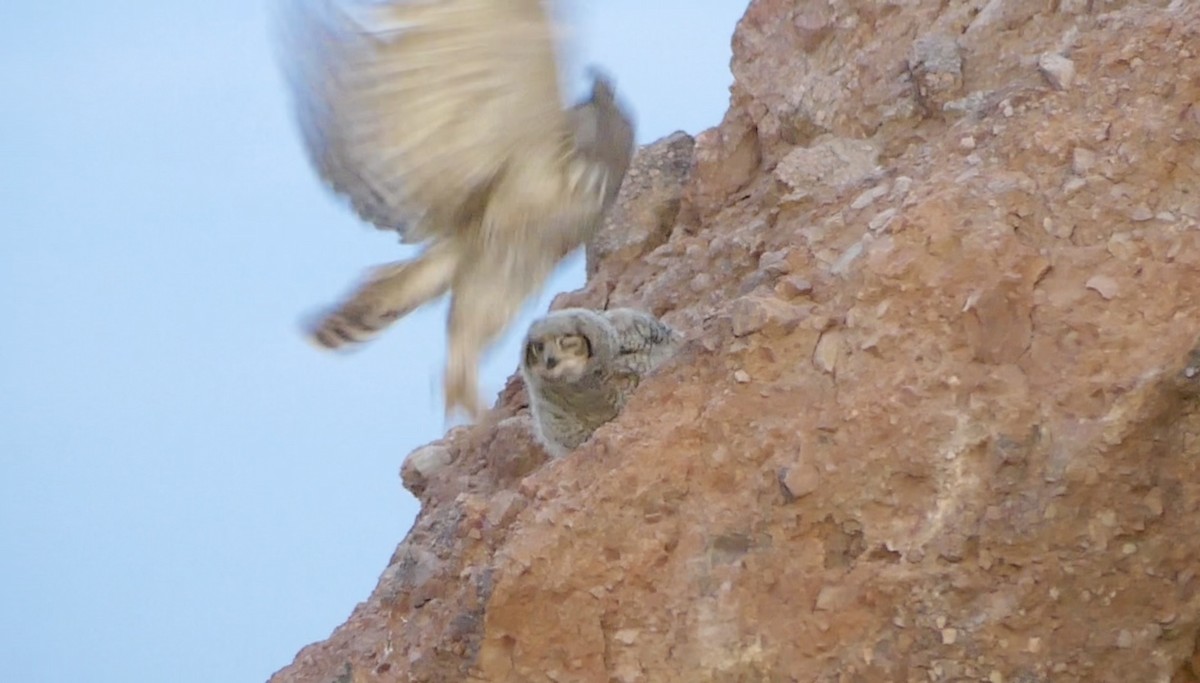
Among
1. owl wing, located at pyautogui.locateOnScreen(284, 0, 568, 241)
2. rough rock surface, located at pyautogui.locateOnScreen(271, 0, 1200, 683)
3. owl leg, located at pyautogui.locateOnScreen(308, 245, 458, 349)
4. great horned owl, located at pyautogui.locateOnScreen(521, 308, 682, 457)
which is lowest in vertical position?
rough rock surface, located at pyautogui.locateOnScreen(271, 0, 1200, 683)

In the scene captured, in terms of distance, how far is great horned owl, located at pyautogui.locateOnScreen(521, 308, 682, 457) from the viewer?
4.77 meters

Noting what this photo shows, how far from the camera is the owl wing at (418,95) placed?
13.7 feet

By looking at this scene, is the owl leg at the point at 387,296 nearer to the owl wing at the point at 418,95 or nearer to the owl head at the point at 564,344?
the owl wing at the point at 418,95

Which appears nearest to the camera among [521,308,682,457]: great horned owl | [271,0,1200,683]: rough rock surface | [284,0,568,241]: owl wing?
[271,0,1200,683]: rough rock surface

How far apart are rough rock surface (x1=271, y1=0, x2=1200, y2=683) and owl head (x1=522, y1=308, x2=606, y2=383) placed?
89 cm

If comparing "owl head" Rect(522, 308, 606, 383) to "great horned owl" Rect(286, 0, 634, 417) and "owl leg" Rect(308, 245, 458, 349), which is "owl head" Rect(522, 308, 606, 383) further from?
"owl leg" Rect(308, 245, 458, 349)

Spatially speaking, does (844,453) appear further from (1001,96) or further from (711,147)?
(711,147)

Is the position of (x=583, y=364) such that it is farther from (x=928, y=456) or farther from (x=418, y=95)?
(x=928, y=456)

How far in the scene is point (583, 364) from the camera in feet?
15.8

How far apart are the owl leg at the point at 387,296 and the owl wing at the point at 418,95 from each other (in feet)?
0.62

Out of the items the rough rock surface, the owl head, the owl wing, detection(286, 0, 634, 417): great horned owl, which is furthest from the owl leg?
the rough rock surface

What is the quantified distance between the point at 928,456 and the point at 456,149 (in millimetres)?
1650

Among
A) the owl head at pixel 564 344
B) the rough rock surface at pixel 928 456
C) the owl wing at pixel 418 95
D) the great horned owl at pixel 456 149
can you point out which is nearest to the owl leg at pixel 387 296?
the great horned owl at pixel 456 149

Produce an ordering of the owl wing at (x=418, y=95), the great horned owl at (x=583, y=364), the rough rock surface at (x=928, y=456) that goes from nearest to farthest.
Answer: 1. the rough rock surface at (x=928, y=456)
2. the owl wing at (x=418, y=95)
3. the great horned owl at (x=583, y=364)
